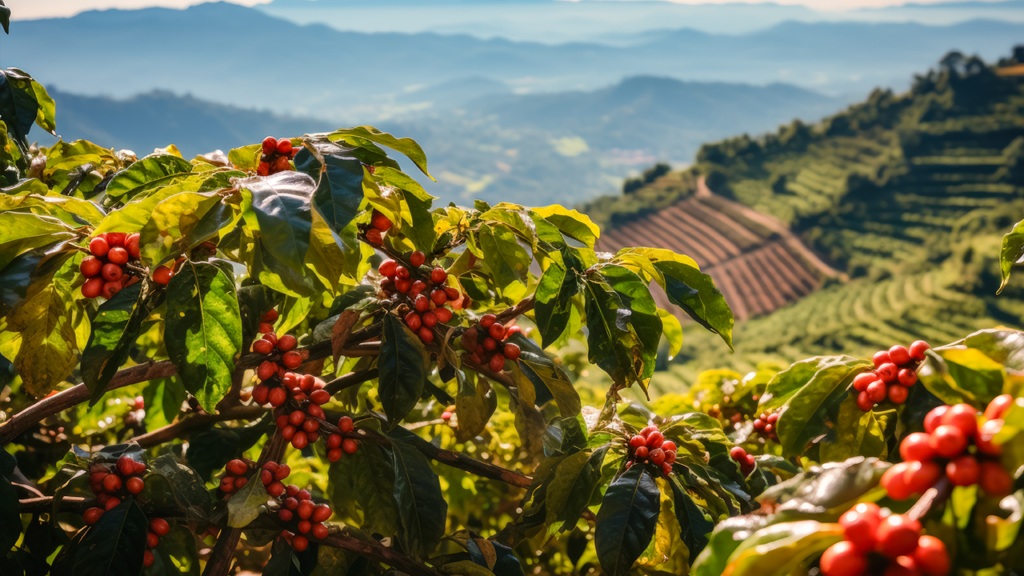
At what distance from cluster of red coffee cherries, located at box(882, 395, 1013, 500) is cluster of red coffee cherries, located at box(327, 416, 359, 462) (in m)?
0.94

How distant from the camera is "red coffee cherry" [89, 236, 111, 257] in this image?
85 cm

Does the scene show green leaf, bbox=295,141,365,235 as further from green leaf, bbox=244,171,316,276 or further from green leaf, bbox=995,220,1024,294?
green leaf, bbox=995,220,1024,294

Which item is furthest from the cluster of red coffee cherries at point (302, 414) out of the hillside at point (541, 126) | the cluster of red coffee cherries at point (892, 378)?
the hillside at point (541, 126)

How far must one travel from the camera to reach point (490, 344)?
1173 millimetres

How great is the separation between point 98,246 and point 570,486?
85 centimetres

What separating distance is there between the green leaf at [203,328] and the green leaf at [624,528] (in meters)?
0.64

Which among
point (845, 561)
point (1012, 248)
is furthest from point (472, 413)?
point (1012, 248)

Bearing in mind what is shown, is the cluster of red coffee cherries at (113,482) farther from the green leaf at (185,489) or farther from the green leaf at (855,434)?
the green leaf at (855,434)

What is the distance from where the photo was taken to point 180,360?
86 centimetres

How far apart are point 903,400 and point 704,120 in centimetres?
17688

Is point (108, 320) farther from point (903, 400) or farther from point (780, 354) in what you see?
point (780, 354)

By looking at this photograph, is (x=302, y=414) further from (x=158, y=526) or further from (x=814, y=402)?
(x=814, y=402)

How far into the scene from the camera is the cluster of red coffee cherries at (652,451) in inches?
42.6

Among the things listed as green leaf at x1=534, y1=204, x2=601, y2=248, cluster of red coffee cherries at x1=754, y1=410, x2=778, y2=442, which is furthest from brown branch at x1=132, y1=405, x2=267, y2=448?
cluster of red coffee cherries at x1=754, y1=410, x2=778, y2=442
